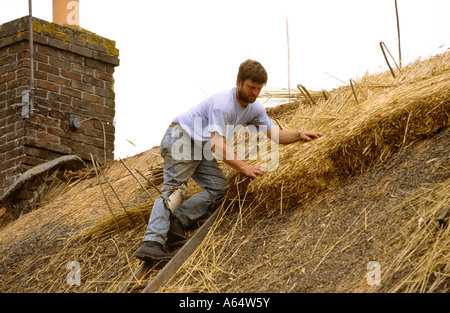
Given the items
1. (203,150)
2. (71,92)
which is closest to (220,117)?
(203,150)

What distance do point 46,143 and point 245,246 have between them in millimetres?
3694

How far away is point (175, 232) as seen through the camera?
4.37m

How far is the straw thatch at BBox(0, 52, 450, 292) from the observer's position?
10.5 feet

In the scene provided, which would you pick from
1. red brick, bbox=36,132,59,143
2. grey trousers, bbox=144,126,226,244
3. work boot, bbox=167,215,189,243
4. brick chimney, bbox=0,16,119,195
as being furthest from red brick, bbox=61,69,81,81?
work boot, bbox=167,215,189,243

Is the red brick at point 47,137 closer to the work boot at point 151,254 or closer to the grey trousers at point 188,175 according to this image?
the grey trousers at point 188,175

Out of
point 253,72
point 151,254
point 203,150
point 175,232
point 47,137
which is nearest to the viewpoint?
point 151,254

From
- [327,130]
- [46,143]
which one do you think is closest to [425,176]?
[327,130]

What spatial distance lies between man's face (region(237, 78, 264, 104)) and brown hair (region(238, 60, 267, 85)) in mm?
25

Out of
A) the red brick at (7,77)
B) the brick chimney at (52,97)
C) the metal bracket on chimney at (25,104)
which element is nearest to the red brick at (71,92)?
the brick chimney at (52,97)

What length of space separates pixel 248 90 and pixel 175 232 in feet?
3.39

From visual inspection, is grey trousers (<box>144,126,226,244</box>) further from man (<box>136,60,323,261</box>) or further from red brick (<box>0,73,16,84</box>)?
red brick (<box>0,73,16,84</box>)

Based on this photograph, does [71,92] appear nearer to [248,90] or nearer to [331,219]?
[248,90]

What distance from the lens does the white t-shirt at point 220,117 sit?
4.30 m
